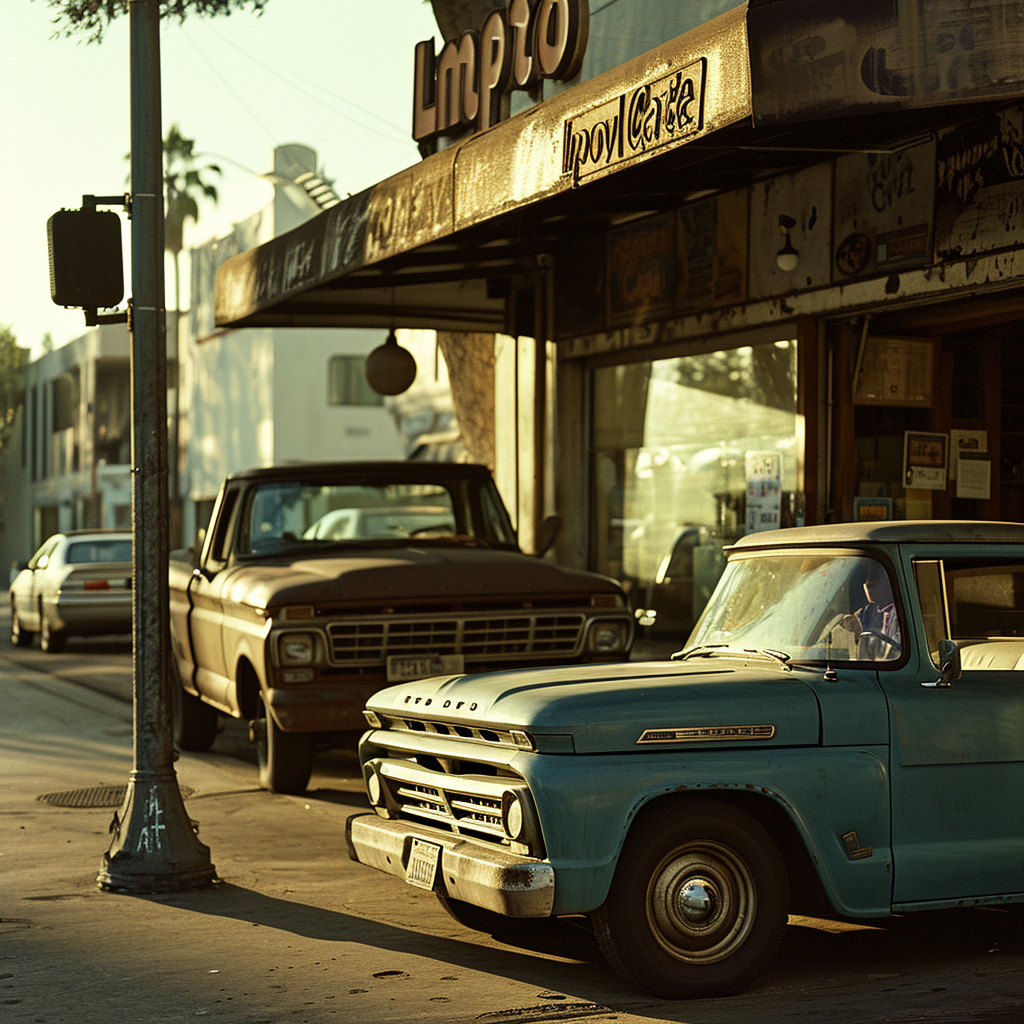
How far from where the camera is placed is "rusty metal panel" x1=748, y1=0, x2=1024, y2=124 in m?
7.02

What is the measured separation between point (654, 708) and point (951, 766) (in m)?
1.13

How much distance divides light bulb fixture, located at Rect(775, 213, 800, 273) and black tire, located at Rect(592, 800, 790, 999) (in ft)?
20.2

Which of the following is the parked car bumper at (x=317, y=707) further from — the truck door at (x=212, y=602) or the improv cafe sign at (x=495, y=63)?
the improv cafe sign at (x=495, y=63)

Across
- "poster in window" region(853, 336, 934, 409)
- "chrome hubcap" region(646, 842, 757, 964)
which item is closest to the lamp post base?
"chrome hubcap" region(646, 842, 757, 964)

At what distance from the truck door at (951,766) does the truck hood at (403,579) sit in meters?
4.06

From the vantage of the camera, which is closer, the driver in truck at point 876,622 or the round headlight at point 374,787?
the driver in truck at point 876,622

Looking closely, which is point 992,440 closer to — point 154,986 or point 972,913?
point 972,913

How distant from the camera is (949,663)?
5.70m

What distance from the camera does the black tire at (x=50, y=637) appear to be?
20.6m

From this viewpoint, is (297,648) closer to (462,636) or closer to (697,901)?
(462,636)

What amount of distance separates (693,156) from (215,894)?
17.7ft

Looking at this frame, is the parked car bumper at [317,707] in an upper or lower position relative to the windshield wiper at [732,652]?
lower

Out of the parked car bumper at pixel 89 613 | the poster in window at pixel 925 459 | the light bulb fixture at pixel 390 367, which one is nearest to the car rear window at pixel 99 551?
the parked car bumper at pixel 89 613

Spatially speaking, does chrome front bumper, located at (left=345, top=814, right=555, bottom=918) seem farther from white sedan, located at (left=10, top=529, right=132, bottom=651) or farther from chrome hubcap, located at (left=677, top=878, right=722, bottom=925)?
white sedan, located at (left=10, top=529, right=132, bottom=651)
